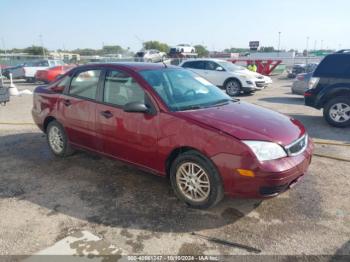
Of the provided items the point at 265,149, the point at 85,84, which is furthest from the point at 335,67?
the point at 85,84

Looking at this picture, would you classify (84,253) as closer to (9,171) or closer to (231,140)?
(231,140)

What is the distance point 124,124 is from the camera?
3.99 m

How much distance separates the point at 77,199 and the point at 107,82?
1.64 m

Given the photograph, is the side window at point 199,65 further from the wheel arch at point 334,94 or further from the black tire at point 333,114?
the black tire at point 333,114

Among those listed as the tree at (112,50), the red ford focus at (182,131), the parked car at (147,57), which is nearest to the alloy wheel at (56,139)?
the red ford focus at (182,131)

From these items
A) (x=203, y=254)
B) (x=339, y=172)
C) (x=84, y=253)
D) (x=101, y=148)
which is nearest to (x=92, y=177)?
(x=101, y=148)

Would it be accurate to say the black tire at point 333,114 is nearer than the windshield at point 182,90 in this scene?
No

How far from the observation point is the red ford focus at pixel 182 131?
3148 millimetres

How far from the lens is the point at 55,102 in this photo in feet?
16.8

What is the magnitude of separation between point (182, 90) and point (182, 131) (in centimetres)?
89

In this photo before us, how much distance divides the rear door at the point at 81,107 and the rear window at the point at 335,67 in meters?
5.71

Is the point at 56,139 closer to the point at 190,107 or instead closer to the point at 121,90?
the point at 121,90

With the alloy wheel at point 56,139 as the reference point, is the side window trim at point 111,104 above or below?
above

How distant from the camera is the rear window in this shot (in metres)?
7.34
